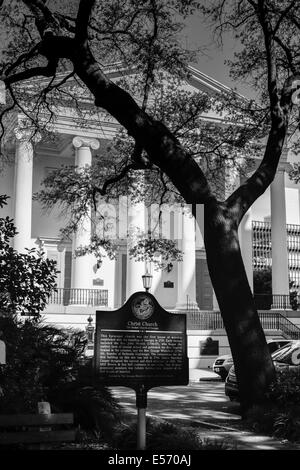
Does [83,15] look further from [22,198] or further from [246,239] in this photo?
[246,239]

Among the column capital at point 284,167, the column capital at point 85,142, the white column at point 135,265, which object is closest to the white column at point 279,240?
the column capital at point 284,167

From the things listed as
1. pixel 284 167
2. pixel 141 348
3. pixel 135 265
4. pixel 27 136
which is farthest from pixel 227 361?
pixel 284 167

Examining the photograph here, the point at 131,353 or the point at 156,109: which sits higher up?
the point at 156,109

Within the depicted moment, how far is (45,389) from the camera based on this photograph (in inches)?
366

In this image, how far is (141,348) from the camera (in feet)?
26.1

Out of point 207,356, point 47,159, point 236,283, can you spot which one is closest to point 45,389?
point 236,283

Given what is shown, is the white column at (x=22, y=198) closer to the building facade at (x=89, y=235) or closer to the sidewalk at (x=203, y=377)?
the building facade at (x=89, y=235)

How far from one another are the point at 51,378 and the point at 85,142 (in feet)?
95.0

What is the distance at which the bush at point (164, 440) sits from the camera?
7.76 meters

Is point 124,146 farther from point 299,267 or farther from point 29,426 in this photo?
point 299,267

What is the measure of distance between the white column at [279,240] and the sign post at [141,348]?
1327 inches

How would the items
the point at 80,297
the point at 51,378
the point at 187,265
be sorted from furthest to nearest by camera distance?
1. the point at 187,265
2. the point at 80,297
3. the point at 51,378

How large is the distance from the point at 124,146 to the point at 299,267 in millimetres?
88822

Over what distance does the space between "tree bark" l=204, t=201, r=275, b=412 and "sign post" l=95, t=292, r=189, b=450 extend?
10.4 feet
